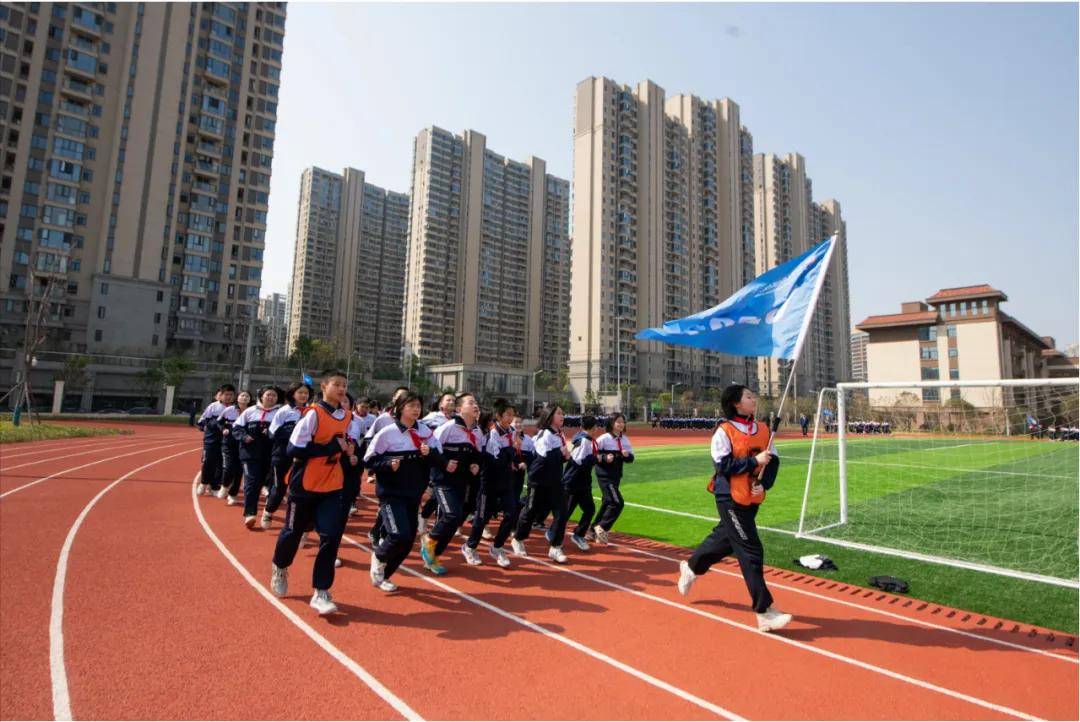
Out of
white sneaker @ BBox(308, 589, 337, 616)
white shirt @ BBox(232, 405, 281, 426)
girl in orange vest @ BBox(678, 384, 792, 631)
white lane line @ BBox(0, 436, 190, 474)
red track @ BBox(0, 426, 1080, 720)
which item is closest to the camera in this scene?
red track @ BBox(0, 426, 1080, 720)

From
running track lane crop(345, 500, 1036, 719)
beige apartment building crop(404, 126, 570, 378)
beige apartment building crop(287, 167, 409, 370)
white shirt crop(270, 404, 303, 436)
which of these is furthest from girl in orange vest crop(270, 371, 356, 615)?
beige apartment building crop(287, 167, 409, 370)

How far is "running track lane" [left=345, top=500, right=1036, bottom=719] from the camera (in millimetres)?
3407

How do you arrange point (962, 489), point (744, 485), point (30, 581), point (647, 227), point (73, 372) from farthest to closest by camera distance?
point (647, 227) → point (73, 372) → point (962, 489) → point (30, 581) → point (744, 485)

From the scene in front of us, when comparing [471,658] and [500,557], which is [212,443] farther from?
[471,658]

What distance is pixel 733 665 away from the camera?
156 inches

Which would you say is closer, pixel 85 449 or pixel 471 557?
pixel 471 557

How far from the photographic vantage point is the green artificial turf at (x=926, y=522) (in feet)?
19.1

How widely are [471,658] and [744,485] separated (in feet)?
8.69

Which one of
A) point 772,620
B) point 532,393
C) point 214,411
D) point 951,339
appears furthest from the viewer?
point 532,393

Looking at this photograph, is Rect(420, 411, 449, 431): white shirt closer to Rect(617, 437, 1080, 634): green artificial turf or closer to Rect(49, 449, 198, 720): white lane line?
Rect(617, 437, 1080, 634): green artificial turf

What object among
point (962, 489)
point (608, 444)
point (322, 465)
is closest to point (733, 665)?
point (608, 444)

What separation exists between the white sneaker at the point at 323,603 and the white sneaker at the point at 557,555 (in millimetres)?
2821

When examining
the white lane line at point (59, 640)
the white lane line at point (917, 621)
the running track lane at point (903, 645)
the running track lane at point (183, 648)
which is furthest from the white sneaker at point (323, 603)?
the white lane line at point (917, 621)

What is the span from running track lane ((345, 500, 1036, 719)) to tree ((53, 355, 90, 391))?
52.7 meters
